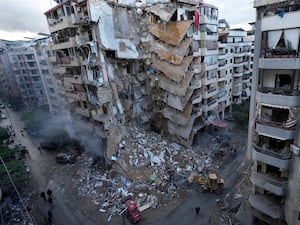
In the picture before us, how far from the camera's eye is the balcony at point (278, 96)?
9.66 m

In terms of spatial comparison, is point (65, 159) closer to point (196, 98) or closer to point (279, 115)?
point (196, 98)

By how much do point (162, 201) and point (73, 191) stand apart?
31.4ft

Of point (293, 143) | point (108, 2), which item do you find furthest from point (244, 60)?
point (293, 143)

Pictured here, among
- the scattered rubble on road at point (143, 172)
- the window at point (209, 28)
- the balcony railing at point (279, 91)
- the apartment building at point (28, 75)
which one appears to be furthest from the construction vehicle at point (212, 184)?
the apartment building at point (28, 75)

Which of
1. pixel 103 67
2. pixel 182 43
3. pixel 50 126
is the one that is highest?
pixel 182 43

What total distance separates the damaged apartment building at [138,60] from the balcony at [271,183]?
12876 millimetres

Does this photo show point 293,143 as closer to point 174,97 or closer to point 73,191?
point 174,97

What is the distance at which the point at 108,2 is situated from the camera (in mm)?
20781

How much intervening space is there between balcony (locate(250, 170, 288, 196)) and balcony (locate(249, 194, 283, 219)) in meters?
1.19

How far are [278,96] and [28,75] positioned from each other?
185ft

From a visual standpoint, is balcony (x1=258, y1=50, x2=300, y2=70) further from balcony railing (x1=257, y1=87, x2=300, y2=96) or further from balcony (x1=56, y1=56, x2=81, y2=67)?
balcony (x1=56, y1=56, x2=81, y2=67)

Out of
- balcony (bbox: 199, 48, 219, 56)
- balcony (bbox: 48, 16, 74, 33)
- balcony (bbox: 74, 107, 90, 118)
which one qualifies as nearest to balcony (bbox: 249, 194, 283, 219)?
balcony (bbox: 199, 48, 219, 56)

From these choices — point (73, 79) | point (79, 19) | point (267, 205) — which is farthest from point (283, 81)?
point (73, 79)

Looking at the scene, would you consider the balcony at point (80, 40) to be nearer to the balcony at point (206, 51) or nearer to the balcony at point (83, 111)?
the balcony at point (83, 111)
